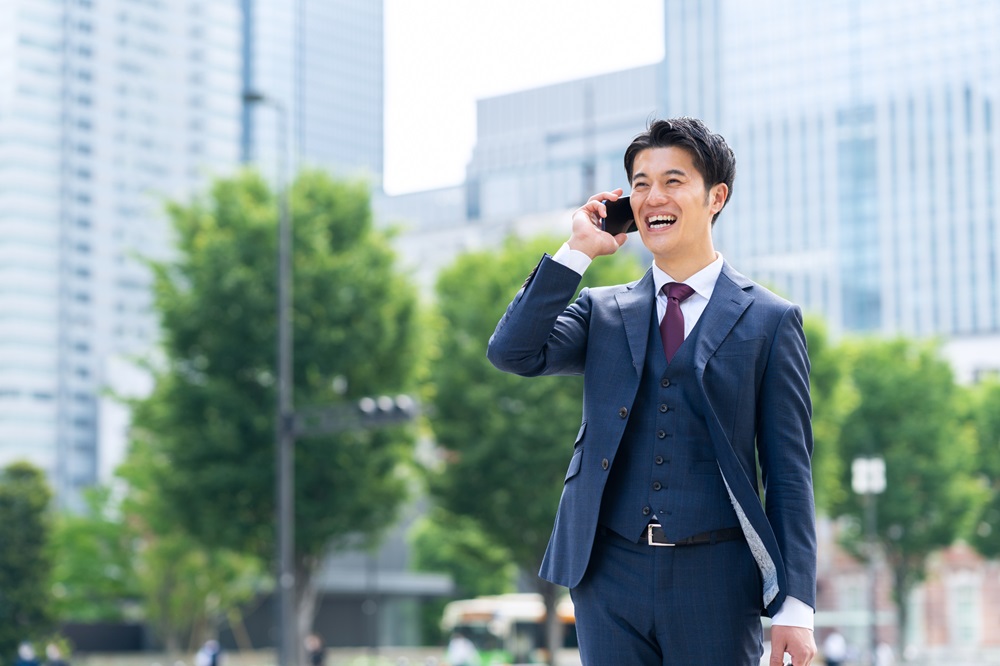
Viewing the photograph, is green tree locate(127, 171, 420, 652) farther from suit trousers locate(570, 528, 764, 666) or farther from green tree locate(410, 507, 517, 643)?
suit trousers locate(570, 528, 764, 666)

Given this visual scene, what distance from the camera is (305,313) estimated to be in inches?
1019

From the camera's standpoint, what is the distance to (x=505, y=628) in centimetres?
4081

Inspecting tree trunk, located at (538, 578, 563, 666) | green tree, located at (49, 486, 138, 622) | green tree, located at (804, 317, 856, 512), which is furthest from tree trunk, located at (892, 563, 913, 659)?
green tree, located at (49, 486, 138, 622)

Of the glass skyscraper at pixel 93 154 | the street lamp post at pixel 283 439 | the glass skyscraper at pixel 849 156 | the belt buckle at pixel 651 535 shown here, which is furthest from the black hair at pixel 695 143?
the glass skyscraper at pixel 93 154

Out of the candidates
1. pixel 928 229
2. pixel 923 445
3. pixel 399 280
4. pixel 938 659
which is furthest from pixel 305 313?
pixel 928 229

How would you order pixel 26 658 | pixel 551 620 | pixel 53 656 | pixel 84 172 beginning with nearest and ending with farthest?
pixel 26 658 → pixel 551 620 → pixel 53 656 → pixel 84 172

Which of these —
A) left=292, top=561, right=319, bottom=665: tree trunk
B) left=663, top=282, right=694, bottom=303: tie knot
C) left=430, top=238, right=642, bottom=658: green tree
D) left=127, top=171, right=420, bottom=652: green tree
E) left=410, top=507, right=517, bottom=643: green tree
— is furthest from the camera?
left=410, top=507, right=517, bottom=643: green tree

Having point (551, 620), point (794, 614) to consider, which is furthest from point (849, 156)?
point (794, 614)

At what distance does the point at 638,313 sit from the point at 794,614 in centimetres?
76

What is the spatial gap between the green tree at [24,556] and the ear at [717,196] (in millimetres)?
31004

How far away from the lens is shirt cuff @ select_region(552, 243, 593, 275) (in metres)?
3.05

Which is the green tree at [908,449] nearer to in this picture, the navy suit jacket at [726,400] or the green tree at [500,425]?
the green tree at [500,425]

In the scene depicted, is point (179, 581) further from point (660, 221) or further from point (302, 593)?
point (660, 221)

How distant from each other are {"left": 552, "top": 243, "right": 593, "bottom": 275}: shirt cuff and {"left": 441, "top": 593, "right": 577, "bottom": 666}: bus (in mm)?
36643
